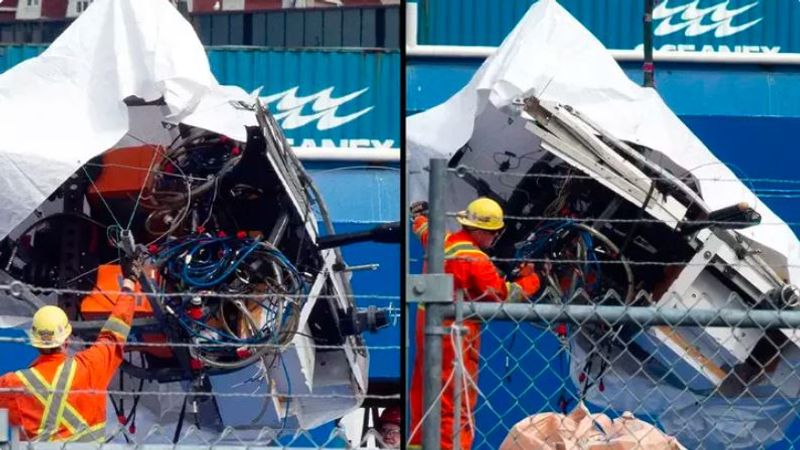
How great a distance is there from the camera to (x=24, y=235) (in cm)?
700

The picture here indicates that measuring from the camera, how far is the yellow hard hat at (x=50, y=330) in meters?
5.93

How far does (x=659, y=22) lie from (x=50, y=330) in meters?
6.50

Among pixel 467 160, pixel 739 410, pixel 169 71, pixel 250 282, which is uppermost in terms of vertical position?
pixel 169 71

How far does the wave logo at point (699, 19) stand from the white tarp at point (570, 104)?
13.3 feet

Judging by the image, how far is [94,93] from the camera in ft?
22.5

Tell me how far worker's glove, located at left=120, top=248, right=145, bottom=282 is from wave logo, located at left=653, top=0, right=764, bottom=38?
570cm

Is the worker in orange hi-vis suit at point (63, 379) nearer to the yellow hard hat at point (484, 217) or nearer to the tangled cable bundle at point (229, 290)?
the tangled cable bundle at point (229, 290)

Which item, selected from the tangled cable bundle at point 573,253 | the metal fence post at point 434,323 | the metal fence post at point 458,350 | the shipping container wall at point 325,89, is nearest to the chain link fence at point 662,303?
the tangled cable bundle at point 573,253

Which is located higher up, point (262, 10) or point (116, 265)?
point (262, 10)

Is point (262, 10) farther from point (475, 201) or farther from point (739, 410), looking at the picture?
point (739, 410)

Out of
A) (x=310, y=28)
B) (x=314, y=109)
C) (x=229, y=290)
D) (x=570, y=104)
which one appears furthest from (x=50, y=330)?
(x=314, y=109)

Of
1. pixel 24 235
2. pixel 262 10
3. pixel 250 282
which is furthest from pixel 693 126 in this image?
pixel 24 235

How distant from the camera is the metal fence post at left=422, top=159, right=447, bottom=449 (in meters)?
3.40

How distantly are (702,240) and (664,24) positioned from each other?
4711 mm
